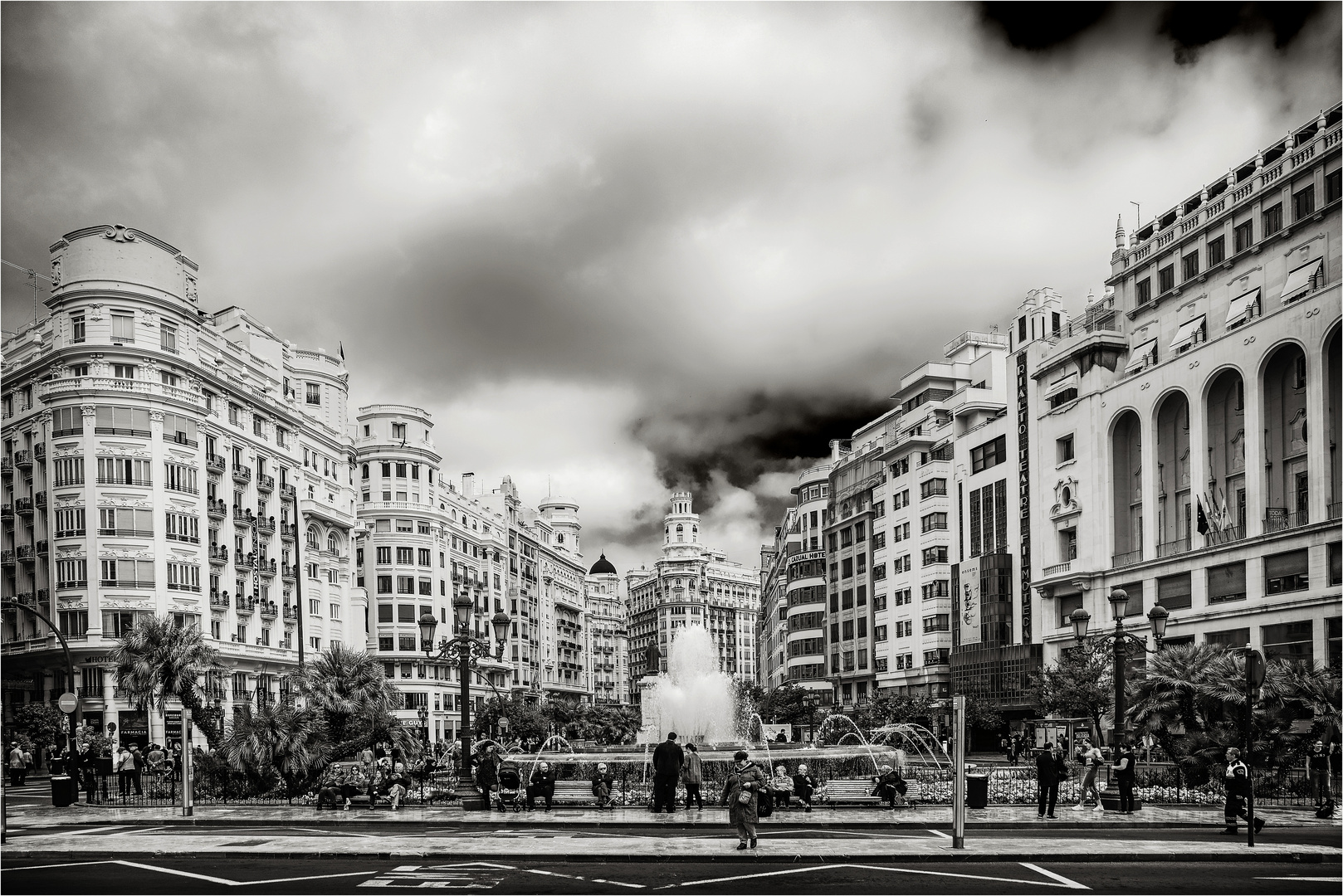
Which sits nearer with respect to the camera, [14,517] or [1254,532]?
[1254,532]

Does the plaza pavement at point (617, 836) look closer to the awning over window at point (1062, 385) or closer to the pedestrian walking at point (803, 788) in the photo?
the pedestrian walking at point (803, 788)

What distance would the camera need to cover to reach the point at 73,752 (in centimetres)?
3619

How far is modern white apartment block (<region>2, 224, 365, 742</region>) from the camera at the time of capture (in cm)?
6175

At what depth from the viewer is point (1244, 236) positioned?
60.7 metres

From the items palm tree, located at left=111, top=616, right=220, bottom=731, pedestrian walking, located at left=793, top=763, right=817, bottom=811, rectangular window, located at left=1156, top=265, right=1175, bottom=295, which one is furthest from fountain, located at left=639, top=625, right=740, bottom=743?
pedestrian walking, located at left=793, top=763, right=817, bottom=811

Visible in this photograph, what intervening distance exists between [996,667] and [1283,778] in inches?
1836

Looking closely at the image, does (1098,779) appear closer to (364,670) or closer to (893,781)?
(893,781)

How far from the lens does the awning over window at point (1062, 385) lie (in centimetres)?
7188

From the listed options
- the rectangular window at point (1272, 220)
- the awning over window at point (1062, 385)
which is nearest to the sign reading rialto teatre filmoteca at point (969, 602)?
the awning over window at point (1062, 385)

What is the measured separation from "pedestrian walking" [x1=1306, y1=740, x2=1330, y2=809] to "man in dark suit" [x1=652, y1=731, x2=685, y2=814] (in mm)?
14442

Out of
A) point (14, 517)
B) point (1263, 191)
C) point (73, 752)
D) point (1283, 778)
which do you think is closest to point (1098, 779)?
point (1283, 778)

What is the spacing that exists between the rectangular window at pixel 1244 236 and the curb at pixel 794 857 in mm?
46244

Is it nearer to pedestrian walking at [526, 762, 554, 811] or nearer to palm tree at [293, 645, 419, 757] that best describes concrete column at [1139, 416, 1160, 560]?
palm tree at [293, 645, 419, 757]

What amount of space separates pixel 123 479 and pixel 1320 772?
54227 millimetres
